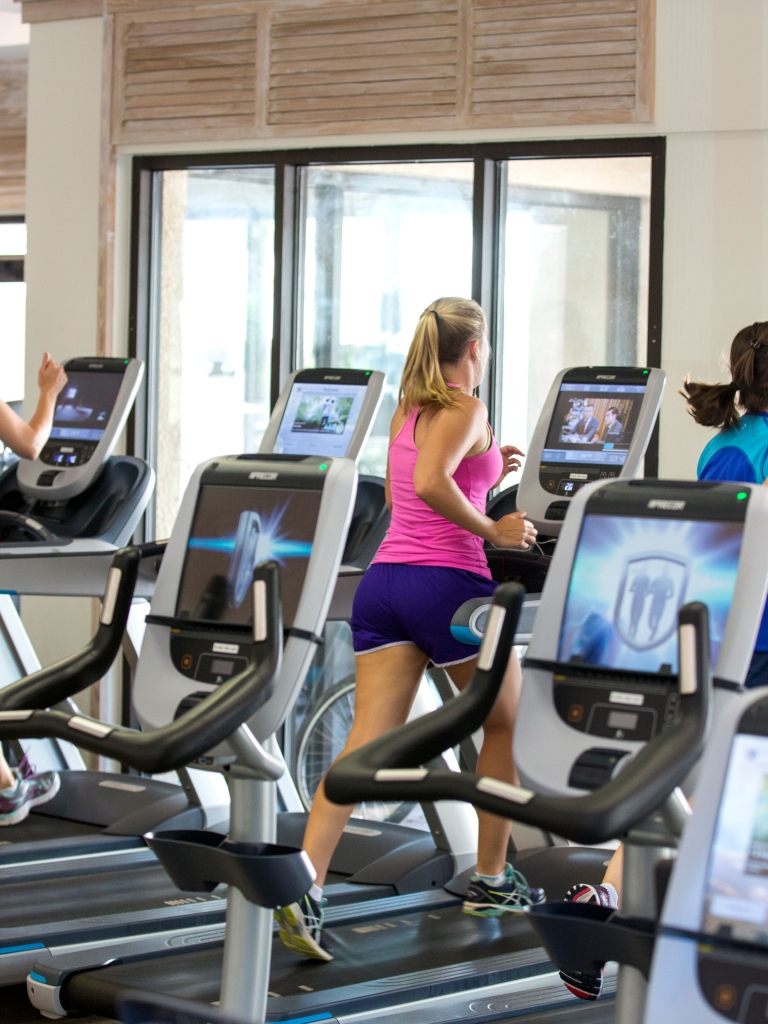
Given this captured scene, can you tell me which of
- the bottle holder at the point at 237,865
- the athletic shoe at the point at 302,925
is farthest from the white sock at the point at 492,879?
the bottle holder at the point at 237,865

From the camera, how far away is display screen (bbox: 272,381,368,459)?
394cm

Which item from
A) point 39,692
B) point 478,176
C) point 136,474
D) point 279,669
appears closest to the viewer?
point 279,669

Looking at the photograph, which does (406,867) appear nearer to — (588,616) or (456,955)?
(456,955)

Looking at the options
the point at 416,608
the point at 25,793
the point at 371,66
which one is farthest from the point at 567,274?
the point at 25,793

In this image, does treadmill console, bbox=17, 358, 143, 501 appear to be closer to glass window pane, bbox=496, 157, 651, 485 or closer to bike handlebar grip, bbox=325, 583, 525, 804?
glass window pane, bbox=496, 157, 651, 485

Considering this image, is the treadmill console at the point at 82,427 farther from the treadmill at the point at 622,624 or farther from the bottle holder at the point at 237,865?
the treadmill at the point at 622,624

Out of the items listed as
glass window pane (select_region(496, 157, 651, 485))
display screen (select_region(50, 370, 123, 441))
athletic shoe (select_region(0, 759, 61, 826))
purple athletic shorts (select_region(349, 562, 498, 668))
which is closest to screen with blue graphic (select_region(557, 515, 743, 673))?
purple athletic shorts (select_region(349, 562, 498, 668))

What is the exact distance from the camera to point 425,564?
2.97m

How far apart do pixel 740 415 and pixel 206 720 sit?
136 centimetres

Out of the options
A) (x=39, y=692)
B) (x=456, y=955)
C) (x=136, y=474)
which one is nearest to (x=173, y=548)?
(x=39, y=692)

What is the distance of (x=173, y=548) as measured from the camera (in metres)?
2.40

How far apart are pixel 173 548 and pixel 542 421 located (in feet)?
4.94

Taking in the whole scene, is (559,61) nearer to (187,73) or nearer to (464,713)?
(187,73)

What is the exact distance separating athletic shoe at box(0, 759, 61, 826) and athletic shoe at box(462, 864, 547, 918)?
5.60ft
